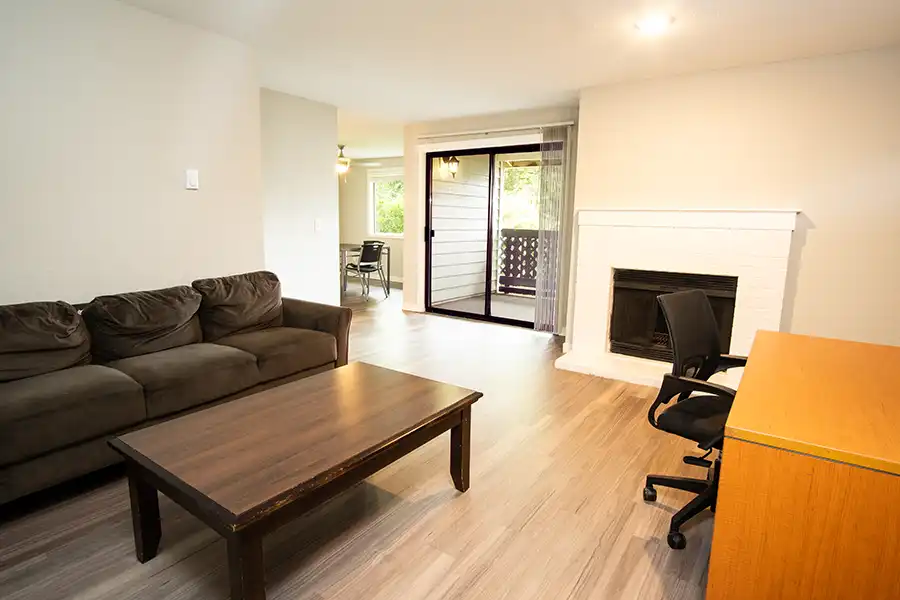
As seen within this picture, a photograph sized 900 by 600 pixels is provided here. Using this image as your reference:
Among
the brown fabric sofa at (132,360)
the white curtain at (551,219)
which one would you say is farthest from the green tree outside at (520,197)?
the brown fabric sofa at (132,360)

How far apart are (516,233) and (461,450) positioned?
479 cm

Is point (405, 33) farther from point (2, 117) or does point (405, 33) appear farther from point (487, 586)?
point (487, 586)

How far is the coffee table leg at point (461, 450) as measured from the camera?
217cm

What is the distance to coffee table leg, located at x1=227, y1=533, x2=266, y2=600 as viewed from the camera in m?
1.31

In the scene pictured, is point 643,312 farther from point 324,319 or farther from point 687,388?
point 324,319

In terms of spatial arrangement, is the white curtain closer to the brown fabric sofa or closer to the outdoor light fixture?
the outdoor light fixture

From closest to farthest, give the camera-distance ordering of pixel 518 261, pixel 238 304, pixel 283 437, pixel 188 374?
pixel 283 437 → pixel 188 374 → pixel 238 304 → pixel 518 261

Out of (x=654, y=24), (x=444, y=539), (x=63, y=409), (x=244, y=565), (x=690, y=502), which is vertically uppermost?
(x=654, y=24)

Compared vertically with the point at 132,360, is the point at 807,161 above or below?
above

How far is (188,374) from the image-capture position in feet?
8.06

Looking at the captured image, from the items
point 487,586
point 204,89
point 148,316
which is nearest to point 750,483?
point 487,586

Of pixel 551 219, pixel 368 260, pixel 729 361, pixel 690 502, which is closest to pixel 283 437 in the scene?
pixel 690 502

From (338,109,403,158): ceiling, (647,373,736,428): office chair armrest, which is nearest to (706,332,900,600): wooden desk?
(647,373,736,428): office chair armrest

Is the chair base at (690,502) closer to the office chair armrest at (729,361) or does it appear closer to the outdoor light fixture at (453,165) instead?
the office chair armrest at (729,361)
